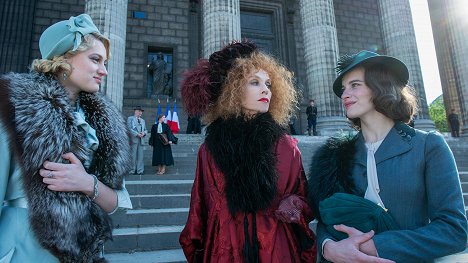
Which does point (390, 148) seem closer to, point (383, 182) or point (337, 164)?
point (383, 182)

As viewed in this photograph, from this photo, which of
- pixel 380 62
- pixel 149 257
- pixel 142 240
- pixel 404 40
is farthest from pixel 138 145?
pixel 404 40

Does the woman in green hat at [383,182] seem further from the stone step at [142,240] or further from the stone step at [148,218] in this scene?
the stone step at [148,218]

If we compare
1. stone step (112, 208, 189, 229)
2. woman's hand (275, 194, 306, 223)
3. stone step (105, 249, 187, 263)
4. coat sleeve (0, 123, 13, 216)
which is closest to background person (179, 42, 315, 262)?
woman's hand (275, 194, 306, 223)

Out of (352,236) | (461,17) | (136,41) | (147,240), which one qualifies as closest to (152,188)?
(147,240)

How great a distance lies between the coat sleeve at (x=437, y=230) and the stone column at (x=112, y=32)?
9557 mm

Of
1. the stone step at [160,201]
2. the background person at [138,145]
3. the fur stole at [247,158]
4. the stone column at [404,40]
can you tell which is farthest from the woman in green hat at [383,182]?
the stone column at [404,40]

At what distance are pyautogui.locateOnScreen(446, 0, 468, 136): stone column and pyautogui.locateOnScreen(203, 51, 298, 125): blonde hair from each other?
16.0 m

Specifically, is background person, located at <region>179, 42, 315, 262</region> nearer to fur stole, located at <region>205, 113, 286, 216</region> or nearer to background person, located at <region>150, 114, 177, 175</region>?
fur stole, located at <region>205, 113, 286, 216</region>

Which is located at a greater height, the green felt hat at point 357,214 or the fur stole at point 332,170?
the fur stole at point 332,170

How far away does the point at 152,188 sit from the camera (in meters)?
5.53

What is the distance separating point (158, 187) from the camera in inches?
220

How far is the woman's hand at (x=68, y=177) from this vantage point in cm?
151

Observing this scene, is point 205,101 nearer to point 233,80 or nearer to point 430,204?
point 233,80

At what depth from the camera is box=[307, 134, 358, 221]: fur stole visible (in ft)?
6.11
